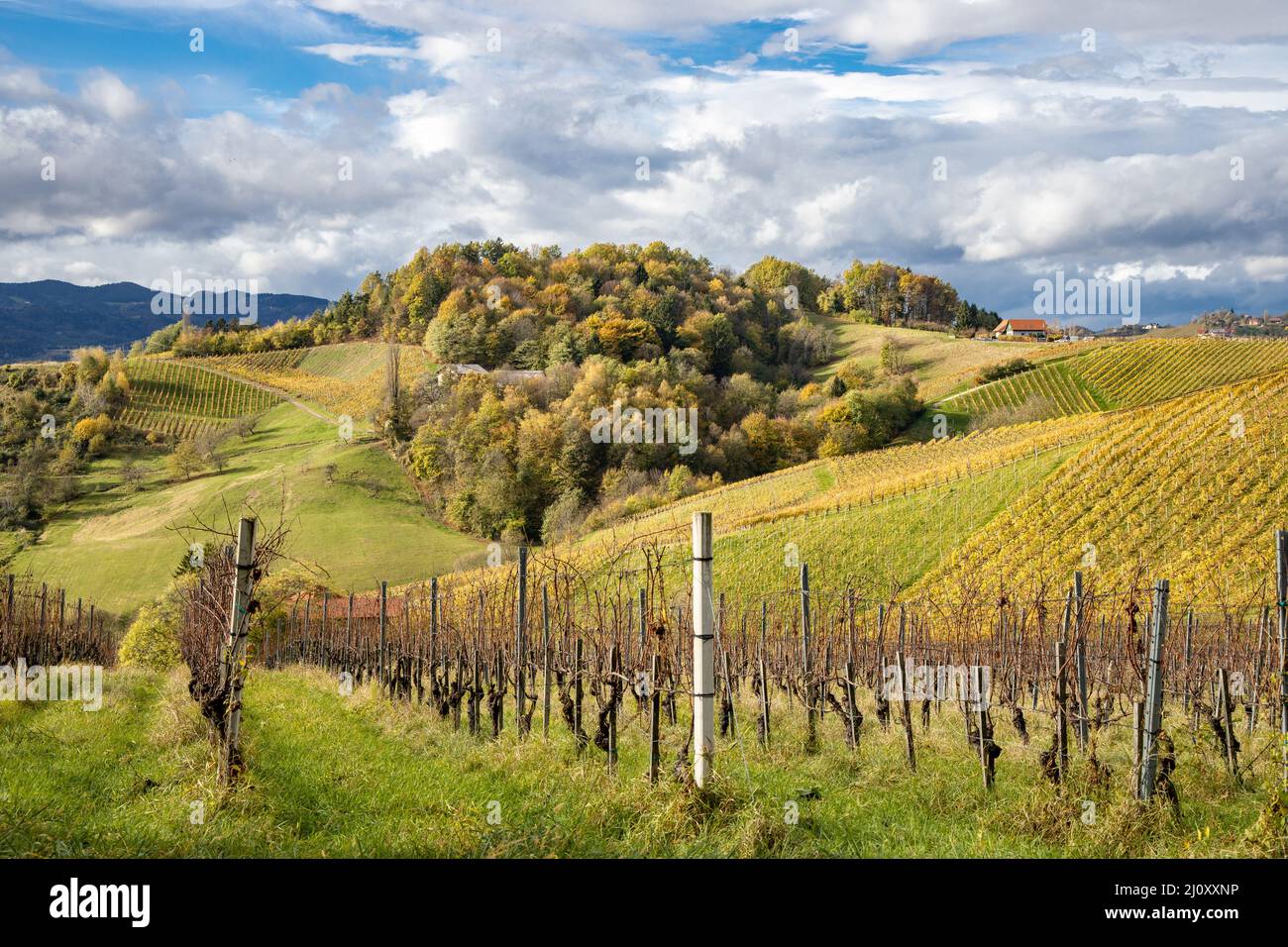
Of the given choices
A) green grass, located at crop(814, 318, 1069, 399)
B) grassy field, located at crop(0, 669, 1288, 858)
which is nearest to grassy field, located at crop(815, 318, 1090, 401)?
green grass, located at crop(814, 318, 1069, 399)

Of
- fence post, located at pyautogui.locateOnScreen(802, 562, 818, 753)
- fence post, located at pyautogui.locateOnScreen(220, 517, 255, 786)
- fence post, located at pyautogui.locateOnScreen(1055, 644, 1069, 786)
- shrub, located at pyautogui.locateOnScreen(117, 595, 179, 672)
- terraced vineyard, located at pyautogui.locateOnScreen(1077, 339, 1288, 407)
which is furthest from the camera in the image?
terraced vineyard, located at pyautogui.locateOnScreen(1077, 339, 1288, 407)

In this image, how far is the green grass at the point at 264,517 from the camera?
52.6m

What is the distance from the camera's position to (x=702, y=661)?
18.9 ft

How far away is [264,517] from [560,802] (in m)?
60.3

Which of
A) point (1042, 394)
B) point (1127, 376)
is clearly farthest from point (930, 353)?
point (1127, 376)

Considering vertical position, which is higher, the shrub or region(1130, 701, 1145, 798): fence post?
region(1130, 701, 1145, 798): fence post

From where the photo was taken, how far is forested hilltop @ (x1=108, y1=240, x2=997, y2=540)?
7256 cm

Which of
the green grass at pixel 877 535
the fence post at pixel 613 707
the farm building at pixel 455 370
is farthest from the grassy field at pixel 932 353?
the fence post at pixel 613 707

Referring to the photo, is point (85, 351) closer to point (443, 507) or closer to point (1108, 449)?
point (443, 507)

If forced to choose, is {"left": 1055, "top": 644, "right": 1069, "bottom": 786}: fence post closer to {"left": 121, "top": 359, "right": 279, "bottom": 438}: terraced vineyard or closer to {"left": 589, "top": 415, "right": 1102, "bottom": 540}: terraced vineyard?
{"left": 589, "top": 415, "right": 1102, "bottom": 540}: terraced vineyard

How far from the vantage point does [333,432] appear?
84.7m

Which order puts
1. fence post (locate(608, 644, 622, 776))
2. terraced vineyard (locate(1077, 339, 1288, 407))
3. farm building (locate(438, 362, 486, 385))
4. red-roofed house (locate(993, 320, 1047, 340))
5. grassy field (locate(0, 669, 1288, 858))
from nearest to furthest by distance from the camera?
grassy field (locate(0, 669, 1288, 858)) → fence post (locate(608, 644, 622, 776)) → terraced vineyard (locate(1077, 339, 1288, 407)) → farm building (locate(438, 362, 486, 385)) → red-roofed house (locate(993, 320, 1047, 340))

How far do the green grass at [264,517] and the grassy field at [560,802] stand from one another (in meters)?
41.2

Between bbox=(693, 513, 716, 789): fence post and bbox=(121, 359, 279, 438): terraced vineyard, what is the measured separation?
9091 cm
